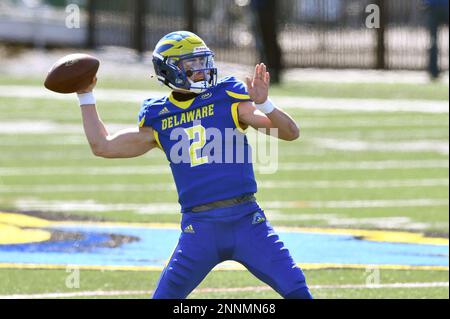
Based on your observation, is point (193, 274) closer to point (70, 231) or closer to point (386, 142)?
point (70, 231)

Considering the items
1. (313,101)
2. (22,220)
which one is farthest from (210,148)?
(313,101)

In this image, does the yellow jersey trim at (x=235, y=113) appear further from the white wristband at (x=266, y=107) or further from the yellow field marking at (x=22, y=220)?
the yellow field marking at (x=22, y=220)

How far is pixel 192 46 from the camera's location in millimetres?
6977

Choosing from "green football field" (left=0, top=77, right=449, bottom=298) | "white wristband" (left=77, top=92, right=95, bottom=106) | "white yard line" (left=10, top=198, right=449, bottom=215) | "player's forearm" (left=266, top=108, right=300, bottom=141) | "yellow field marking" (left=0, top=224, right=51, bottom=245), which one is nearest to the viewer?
"player's forearm" (left=266, top=108, right=300, bottom=141)

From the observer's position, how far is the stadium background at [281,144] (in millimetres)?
9883

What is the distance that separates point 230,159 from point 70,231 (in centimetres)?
498

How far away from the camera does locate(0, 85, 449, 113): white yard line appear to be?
22.6 meters

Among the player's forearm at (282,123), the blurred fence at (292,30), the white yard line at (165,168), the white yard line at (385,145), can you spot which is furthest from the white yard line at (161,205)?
the blurred fence at (292,30)

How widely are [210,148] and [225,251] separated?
554 millimetres

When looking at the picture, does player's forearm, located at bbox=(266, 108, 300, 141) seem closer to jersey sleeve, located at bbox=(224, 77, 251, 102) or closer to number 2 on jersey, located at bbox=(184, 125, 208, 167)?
jersey sleeve, located at bbox=(224, 77, 251, 102)

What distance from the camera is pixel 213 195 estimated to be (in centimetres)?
678

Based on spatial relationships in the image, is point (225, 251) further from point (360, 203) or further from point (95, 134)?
point (360, 203)

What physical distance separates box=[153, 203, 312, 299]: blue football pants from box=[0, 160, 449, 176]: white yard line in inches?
363

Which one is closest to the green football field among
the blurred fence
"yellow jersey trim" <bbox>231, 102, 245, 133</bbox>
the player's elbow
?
the player's elbow
